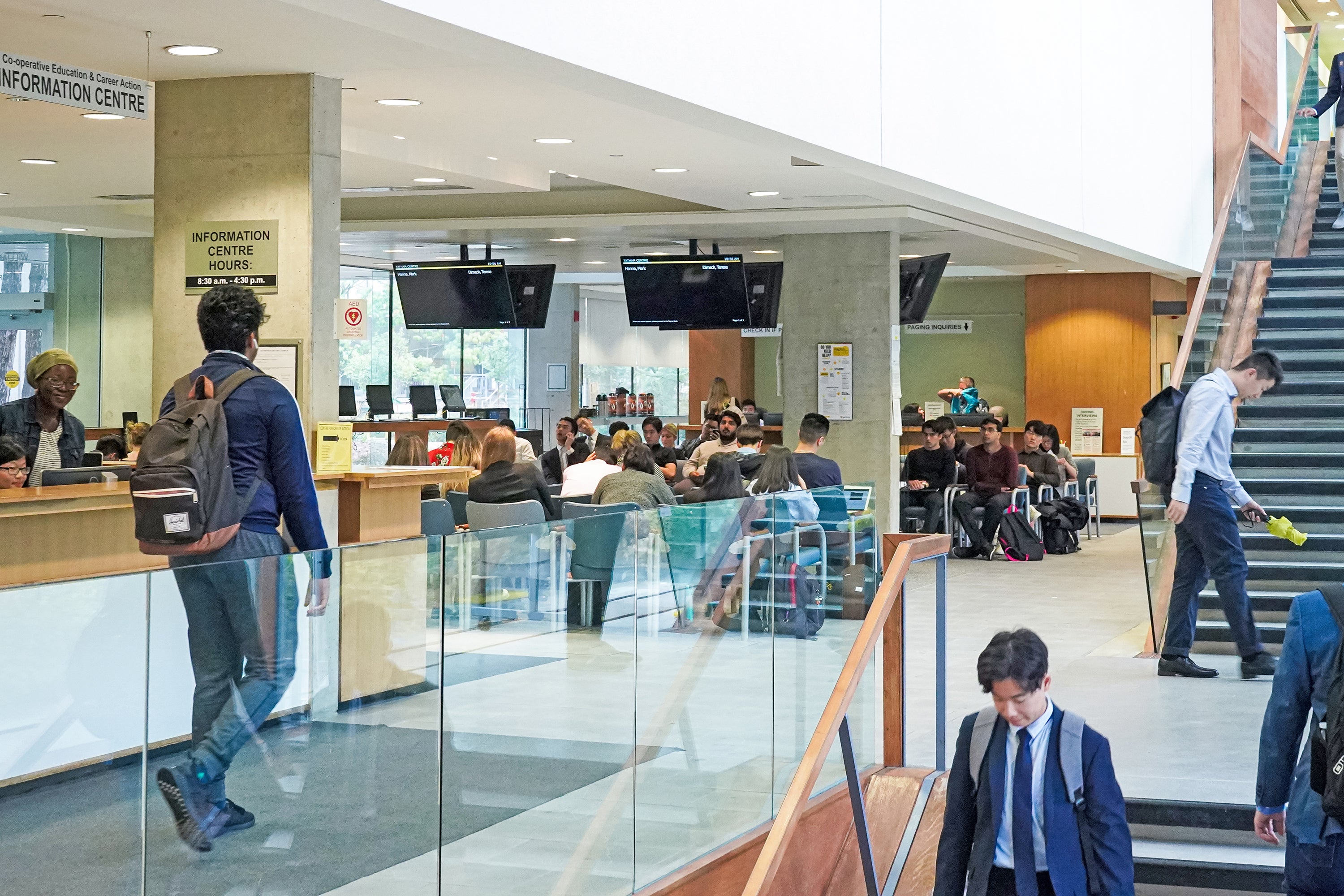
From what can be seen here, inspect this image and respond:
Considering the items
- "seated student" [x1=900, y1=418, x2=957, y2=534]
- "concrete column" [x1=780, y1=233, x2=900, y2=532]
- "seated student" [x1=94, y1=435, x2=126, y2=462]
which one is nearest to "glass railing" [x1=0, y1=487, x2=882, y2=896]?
"seated student" [x1=94, y1=435, x2=126, y2=462]

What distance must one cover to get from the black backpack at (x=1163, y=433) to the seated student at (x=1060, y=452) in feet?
25.4

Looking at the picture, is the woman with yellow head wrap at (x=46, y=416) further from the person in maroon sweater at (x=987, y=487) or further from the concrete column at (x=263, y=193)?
the person in maroon sweater at (x=987, y=487)

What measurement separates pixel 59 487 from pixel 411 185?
565 cm

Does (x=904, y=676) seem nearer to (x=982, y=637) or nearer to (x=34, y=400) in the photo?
(x=982, y=637)

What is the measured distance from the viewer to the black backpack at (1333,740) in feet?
9.98

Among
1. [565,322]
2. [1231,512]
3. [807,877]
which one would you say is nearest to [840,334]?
[1231,512]

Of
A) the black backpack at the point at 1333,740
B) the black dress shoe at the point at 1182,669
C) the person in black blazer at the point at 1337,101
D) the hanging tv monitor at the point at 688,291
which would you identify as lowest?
the black dress shoe at the point at 1182,669

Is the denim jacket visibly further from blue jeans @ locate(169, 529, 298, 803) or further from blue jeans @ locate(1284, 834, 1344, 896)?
blue jeans @ locate(1284, 834, 1344, 896)

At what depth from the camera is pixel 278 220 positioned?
626cm

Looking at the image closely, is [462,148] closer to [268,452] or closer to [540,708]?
[268,452]

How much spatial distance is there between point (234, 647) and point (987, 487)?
1119 cm

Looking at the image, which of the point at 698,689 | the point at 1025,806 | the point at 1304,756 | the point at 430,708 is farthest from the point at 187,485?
the point at 1304,756

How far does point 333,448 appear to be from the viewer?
6.41 m

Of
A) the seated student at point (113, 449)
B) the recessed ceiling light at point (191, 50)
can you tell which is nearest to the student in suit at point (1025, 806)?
the recessed ceiling light at point (191, 50)
